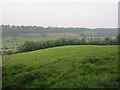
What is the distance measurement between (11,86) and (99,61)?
14.8ft

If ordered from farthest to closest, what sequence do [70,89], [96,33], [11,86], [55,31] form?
[96,33] < [55,31] < [11,86] < [70,89]

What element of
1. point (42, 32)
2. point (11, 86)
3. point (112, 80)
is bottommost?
point (11, 86)

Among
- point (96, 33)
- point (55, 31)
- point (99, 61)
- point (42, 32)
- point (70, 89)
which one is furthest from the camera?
point (96, 33)

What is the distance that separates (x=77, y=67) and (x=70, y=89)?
1.63 meters

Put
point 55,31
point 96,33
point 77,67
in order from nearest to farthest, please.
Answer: point 77,67 → point 55,31 → point 96,33

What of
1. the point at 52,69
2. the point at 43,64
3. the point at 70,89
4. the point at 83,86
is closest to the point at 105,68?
the point at 83,86

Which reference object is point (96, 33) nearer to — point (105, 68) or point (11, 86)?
point (105, 68)

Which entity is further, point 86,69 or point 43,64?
point 43,64

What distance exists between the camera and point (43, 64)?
6.40 metres

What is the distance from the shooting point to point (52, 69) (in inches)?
225

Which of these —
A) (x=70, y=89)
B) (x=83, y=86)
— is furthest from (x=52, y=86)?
(x=83, y=86)

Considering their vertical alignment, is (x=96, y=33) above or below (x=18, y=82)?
above

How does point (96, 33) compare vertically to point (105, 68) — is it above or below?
above

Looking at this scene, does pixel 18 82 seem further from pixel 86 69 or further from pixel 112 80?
pixel 112 80
